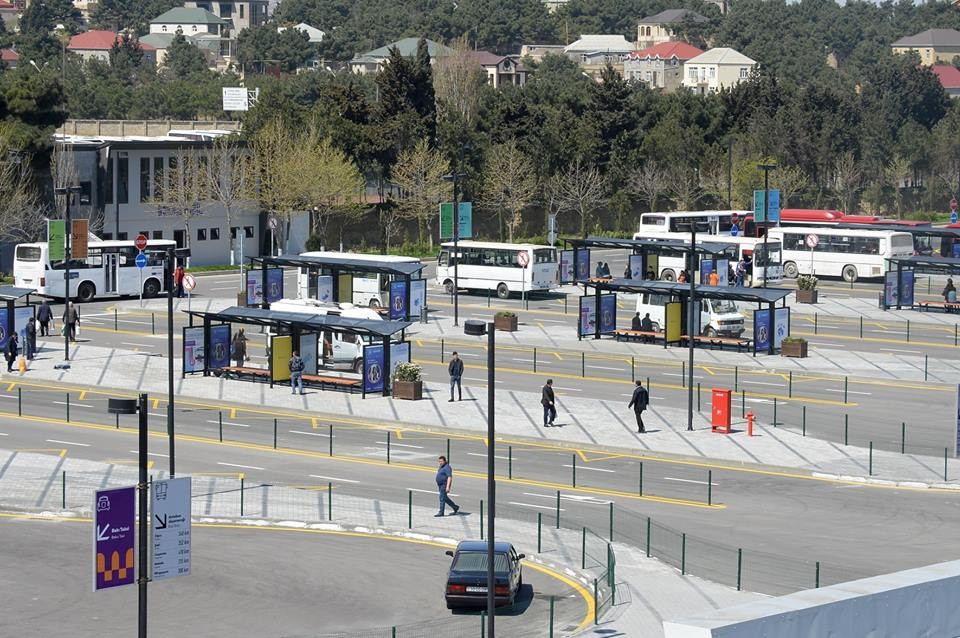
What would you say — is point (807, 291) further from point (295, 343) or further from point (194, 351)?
point (194, 351)

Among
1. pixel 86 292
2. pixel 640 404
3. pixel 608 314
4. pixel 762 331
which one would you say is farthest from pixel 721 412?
pixel 86 292

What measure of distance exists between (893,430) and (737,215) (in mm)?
53423

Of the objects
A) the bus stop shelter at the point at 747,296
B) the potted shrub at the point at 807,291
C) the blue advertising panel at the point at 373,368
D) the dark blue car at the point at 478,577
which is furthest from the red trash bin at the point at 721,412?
the potted shrub at the point at 807,291

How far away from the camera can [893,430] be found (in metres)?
48.3

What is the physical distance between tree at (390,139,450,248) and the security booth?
30368 mm

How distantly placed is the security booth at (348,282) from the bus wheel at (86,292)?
282 inches

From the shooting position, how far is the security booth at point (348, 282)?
2731 inches

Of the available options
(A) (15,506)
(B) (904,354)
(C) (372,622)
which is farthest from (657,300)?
→ (C) (372,622)

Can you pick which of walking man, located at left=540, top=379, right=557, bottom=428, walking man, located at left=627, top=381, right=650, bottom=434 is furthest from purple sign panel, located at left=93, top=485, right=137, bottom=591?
walking man, located at left=627, top=381, right=650, bottom=434

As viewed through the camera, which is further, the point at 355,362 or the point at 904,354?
the point at 904,354

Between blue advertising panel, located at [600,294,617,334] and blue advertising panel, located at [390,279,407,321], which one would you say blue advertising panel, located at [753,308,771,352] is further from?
blue advertising panel, located at [390,279,407,321]

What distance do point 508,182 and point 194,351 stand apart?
5716 centimetres

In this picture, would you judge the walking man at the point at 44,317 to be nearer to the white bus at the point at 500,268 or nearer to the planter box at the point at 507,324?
the planter box at the point at 507,324

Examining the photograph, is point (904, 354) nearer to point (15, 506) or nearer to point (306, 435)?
point (306, 435)
